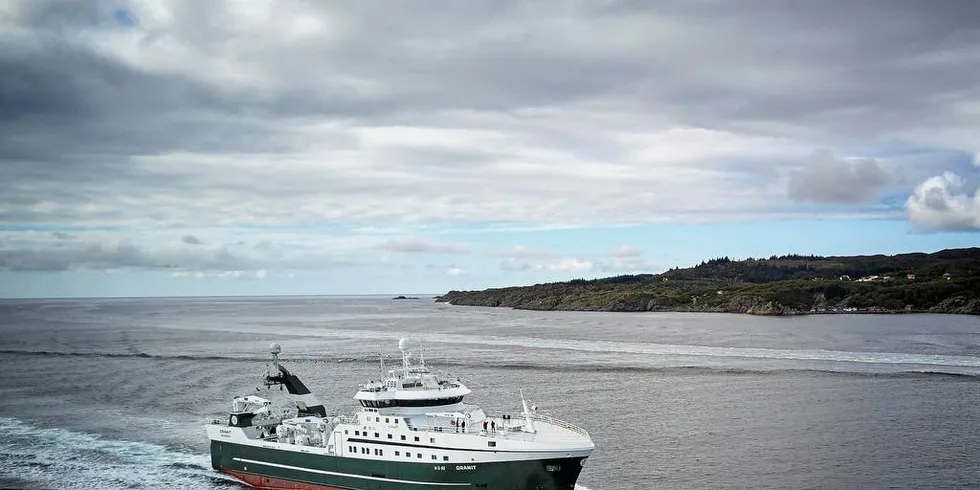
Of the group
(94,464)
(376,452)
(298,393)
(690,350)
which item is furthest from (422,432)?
(690,350)

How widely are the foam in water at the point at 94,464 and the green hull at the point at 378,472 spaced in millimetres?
1887

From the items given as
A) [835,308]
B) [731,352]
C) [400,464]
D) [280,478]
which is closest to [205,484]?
[280,478]

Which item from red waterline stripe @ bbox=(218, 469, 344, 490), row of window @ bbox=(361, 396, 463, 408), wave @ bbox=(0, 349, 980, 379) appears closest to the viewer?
row of window @ bbox=(361, 396, 463, 408)

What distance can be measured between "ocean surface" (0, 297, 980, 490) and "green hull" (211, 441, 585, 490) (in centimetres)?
246

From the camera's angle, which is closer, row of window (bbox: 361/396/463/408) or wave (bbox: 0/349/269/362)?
row of window (bbox: 361/396/463/408)

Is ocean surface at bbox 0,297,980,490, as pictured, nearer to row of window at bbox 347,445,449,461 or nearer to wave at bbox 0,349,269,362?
wave at bbox 0,349,269,362

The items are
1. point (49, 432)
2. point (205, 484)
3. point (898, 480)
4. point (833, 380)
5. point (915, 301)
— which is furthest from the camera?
point (915, 301)

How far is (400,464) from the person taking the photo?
34406 mm

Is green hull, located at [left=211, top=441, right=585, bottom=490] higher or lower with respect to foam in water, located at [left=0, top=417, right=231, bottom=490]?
higher

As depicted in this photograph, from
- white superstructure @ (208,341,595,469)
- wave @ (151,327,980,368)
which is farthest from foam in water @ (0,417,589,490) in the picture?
wave @ (151,327,980,368)

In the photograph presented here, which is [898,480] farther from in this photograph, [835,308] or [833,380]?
[835,308]

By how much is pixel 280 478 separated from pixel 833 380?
165 feet

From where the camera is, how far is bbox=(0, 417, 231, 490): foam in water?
40.4m

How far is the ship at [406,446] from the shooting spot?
3247 cm
